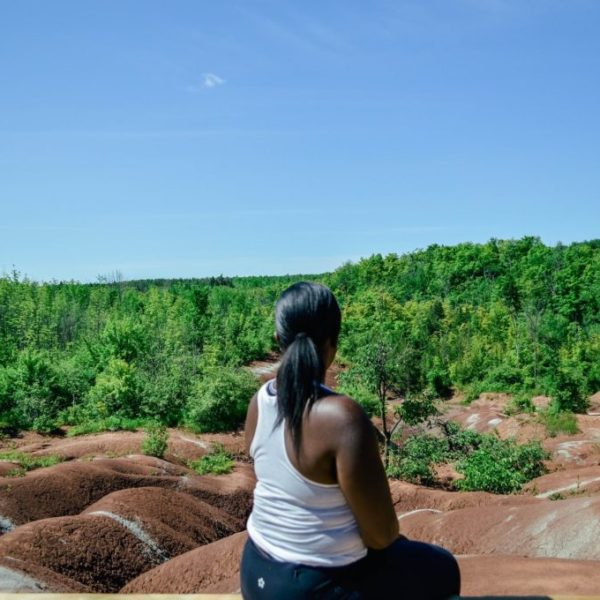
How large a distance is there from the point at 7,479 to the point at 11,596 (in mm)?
11717

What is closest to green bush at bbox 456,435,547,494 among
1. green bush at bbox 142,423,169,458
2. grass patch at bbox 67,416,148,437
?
green bush at bbox 142,423,169,458

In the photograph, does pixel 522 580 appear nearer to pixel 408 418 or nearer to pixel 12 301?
pixel 408 418

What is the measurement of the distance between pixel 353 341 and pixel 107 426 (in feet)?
63.1

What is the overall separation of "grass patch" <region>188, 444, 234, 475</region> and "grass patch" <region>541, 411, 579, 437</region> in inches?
485

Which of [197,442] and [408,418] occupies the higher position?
[408,418]

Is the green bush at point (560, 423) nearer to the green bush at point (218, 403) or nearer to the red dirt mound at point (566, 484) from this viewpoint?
the red dirt mound at point (566, 484)

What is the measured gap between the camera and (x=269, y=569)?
6.82 ft

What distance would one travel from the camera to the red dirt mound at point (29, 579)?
6964 mm

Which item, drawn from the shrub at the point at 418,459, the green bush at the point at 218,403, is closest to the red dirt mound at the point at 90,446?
the green bush at the point at 218,403

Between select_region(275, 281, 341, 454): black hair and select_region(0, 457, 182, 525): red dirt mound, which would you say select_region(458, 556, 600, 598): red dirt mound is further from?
select_region(0, 457, 182, 525): red dirt mound

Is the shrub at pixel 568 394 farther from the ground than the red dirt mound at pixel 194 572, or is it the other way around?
the shrub at pixel 568 394

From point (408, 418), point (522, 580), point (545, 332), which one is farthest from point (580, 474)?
point (545, 332)

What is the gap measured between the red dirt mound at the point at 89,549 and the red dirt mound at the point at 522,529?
14.1ft

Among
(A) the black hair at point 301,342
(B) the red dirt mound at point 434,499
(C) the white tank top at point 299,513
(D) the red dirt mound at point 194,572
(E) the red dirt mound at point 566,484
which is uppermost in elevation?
(A) the black hair at point 301,342
